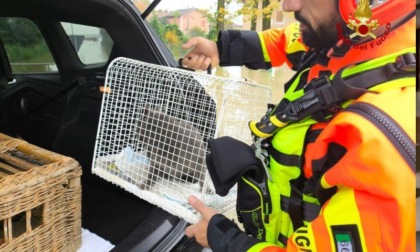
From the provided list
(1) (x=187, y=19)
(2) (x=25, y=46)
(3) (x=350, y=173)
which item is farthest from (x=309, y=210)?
(1) (x=187, y=19)

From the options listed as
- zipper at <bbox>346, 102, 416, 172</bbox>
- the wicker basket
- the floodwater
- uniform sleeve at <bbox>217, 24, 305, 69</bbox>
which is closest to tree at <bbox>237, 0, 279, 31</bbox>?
the floodwater

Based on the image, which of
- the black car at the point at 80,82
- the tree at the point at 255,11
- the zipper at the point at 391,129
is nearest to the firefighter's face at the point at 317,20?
the zipper at the point at 391,129

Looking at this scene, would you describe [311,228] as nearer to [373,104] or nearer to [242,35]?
[373,104]

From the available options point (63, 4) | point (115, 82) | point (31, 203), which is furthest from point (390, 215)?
point (63, 4)

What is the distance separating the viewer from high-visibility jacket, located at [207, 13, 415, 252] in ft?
1.84

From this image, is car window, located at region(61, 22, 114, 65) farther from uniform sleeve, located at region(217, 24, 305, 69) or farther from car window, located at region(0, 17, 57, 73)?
uniform sleeve, located at region(217, 24, 305, 69)

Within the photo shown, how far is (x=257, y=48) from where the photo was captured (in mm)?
1228

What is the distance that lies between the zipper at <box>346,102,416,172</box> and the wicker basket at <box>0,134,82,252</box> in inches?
32.9

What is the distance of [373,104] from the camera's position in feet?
1.99

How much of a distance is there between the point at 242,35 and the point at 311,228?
74cm

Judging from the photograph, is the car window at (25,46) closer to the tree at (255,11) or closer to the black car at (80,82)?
the black car at (80,82)

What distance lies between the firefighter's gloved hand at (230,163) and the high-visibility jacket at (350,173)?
0.12 feet

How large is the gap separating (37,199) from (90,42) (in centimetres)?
120

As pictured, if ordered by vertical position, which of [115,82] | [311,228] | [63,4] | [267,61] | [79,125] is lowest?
[79,125]
